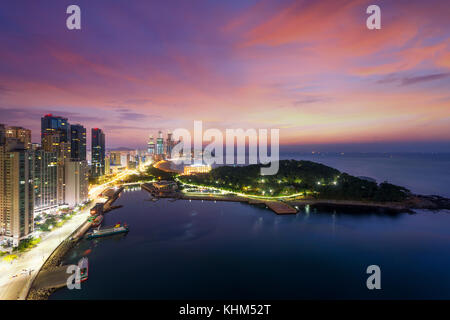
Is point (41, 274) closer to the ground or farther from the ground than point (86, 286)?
farther from the ground

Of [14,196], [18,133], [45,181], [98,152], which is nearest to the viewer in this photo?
[14,196]

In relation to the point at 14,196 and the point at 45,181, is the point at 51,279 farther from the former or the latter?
the point at 45,181

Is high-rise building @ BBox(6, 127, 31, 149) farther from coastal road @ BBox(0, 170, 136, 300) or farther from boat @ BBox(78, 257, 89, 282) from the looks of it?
boat @ BBox(78, 257, 89, 282)

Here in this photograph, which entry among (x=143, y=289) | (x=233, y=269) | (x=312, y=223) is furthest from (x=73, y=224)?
(x=312, y=223)

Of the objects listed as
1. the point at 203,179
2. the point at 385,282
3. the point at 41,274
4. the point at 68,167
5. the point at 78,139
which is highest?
the point at 78,139

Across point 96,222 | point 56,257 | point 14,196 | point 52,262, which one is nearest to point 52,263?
point 52,262

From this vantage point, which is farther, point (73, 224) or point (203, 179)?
point (203, 179)

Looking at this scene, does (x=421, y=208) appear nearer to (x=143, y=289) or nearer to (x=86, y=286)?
(x=143, y=289)
